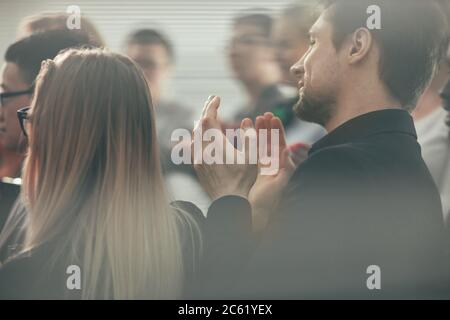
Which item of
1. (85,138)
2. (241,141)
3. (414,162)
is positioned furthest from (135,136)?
(414,162)

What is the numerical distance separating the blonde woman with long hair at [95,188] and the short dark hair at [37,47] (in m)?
0.31

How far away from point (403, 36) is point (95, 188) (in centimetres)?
108

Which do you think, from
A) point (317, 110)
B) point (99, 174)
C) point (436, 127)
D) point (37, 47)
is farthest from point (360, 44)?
point (37, 47)

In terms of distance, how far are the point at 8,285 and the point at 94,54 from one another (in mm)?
765

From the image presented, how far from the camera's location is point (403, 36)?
11.1 feet

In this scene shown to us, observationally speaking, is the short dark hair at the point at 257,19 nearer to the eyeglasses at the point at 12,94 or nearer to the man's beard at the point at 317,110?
the man's beard at the point at 317,110

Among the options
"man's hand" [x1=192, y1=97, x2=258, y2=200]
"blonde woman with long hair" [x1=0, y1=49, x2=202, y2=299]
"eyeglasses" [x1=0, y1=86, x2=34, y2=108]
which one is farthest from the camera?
"eyeglasses" [x1=0, y1=86, x2=34, y2=108]

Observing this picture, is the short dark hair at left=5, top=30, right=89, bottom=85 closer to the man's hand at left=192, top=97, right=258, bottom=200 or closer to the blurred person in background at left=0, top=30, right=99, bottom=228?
the blurred person in background at left=0, top=30, right=99, bottom=228

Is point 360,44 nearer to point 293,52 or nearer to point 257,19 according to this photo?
point 293,52

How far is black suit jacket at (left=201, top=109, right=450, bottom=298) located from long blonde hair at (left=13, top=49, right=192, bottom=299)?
0.23m

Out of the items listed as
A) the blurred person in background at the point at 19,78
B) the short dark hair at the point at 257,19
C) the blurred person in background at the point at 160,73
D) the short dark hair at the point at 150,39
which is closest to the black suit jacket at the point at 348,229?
the blurred person in background at the point at 160,73

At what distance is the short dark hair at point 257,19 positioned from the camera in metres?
3.41

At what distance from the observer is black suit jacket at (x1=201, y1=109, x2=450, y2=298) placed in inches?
131

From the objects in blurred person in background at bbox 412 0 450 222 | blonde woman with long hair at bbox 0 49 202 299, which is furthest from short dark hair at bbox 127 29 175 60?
blurred person in background at bbox 412 0 450 222
